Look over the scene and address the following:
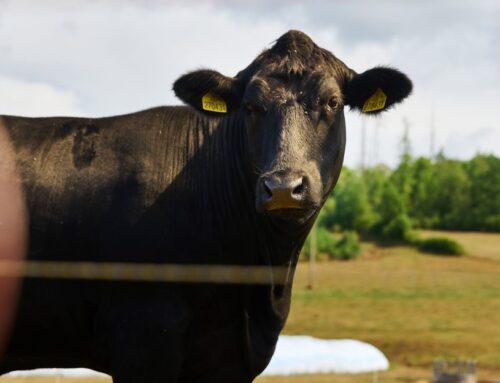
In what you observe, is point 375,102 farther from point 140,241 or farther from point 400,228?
point 400,228

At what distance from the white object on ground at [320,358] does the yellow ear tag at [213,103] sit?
9827 mm

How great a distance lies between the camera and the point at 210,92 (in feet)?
20.4

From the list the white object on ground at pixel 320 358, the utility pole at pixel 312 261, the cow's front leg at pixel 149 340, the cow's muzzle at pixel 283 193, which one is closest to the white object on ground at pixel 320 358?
the white object on ground at pixel 320 358

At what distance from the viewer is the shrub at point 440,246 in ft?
159

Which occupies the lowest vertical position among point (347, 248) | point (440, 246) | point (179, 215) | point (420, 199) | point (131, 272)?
point (347, 248)

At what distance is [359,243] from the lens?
5381 centimetres

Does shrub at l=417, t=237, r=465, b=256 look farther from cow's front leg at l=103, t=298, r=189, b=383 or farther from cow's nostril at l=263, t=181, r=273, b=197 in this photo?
cow's nostril at l=263, t=181, r=273, b=197

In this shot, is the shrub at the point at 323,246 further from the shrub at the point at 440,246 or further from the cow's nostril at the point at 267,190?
the cow's nostril at the point at 267,190

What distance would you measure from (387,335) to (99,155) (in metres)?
24.4

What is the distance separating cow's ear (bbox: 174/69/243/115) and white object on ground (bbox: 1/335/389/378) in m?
9.83

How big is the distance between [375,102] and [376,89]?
0.12m

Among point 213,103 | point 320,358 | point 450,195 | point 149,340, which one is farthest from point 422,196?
point 149,340

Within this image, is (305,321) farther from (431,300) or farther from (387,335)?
(431,300)

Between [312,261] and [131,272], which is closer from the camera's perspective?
[131,272]
